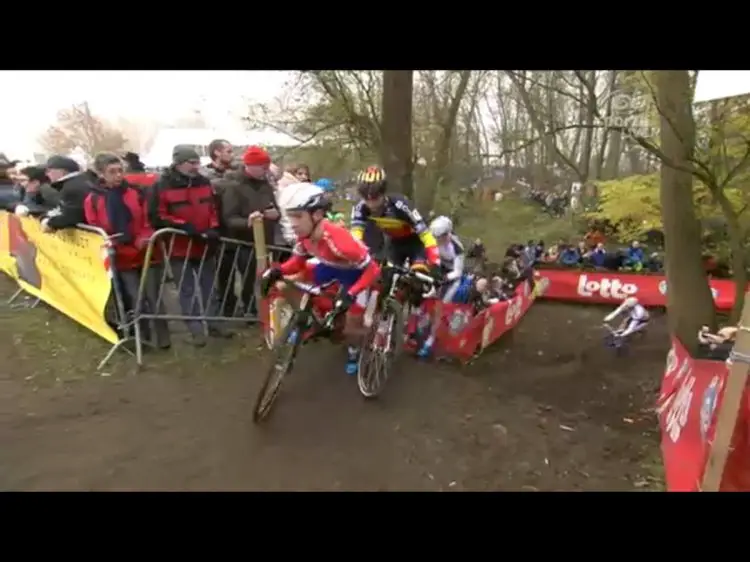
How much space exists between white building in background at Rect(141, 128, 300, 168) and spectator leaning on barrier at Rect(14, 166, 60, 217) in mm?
4274

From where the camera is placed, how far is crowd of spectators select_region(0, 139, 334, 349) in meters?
6.51

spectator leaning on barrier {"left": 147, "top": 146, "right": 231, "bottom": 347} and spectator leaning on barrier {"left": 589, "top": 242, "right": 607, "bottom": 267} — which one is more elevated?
spectator leaning on barrier {"left": 147, "top": 146, "right": 231, "bottom": 347}

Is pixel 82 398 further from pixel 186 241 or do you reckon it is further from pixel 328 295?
pixel 328 295

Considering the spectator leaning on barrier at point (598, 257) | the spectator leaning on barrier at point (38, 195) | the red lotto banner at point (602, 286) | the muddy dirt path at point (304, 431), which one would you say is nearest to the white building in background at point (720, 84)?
the muddy dirt path at point (304, 431)

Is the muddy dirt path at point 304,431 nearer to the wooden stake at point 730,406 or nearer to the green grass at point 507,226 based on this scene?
the wooden stake at point 730,406

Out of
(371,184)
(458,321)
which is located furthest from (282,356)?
(458,321)

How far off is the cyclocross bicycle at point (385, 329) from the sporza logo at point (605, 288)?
36.3 ft

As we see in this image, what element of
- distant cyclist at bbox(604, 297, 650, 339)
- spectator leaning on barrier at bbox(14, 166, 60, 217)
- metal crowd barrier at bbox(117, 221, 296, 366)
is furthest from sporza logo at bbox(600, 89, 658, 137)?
spectator leaning on barrier at bbox(14, 166, 60, 217)

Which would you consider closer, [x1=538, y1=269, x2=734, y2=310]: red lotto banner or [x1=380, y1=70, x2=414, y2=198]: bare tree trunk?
[x1=380, y1=70, x2=414, y2=198]: bare tree trunk

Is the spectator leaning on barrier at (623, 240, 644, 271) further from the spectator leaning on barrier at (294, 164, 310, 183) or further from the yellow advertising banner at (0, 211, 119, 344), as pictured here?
the yellow advertising banner at (0, 211, 119, 344)

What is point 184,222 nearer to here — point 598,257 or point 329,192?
point 329,192

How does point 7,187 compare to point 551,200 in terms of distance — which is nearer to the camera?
point 7,187

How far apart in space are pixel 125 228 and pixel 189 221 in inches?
25.7

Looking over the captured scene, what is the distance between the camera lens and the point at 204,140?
28.6 metres
